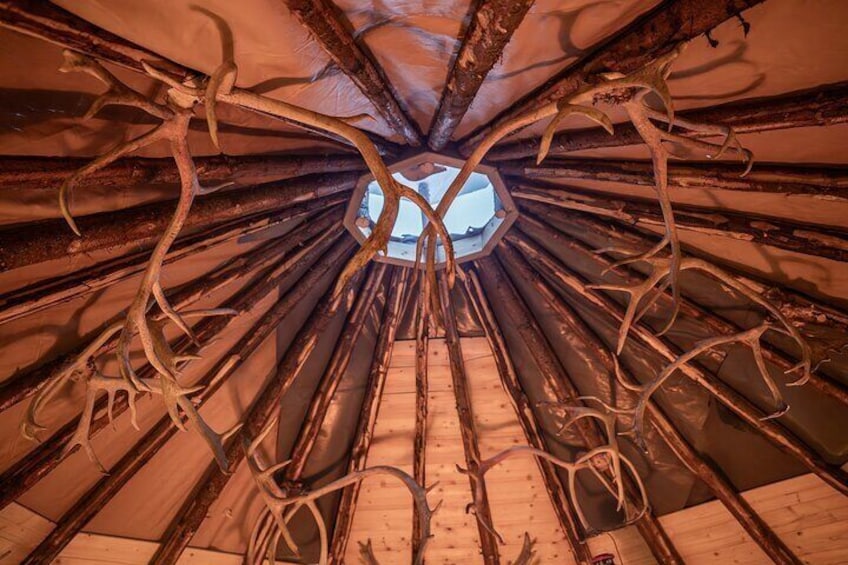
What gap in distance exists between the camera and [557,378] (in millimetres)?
4816

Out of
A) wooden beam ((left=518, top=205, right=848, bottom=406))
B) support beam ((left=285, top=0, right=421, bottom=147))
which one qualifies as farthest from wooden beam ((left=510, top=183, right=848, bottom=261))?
support beam ((left=285, top=0, right=421, bottom=147))

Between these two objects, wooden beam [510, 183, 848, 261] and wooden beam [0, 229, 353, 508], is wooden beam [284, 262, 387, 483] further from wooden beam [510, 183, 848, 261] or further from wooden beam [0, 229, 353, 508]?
wooden beam [510, 183, 848, 261]

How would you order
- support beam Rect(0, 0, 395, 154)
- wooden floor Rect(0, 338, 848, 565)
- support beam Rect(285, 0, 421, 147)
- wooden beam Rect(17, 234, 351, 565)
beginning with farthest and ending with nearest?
wooden floor Rect(0, 338, 848, 565) → wooden beam Rect(17, 234, 351, 565) → support beam Rect(285, 0, 421, 147) → support beam Rect(0, 0, 395, 154)

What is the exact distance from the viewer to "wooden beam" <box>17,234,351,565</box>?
167 inches

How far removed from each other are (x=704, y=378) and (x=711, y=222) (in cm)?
150

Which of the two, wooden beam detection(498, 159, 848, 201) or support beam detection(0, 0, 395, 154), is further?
wooden beam detection(498, 159, 848, 201)

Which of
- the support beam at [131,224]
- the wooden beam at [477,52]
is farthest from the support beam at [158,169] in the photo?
the wooden beam at [477,52]

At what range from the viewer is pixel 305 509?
5020 mm

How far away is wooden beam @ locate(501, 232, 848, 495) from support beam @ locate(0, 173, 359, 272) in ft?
7.17

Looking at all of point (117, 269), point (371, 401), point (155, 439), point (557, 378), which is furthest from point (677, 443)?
point (117, 269)

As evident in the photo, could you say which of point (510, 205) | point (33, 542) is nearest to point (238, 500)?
point (33, 542)

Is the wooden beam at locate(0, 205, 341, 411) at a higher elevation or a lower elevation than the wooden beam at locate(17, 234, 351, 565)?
higher

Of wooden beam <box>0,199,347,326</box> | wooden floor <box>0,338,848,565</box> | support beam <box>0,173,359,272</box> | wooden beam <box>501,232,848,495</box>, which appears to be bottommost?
wooden floor <box>0,338,848,565</box>

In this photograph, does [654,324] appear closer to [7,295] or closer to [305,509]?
[305,509]
